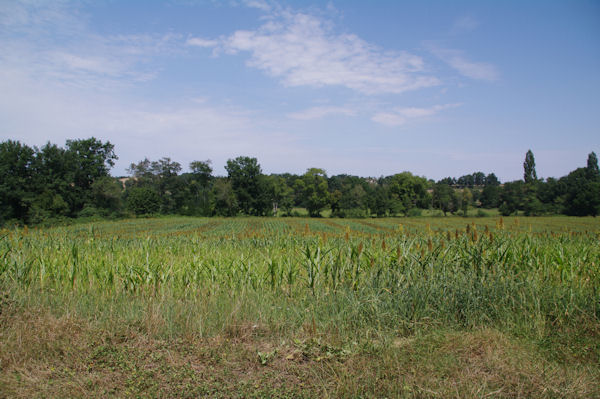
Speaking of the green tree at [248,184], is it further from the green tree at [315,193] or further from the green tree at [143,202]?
the green tree at [143,202]

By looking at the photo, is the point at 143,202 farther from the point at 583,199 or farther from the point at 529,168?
the point at 529,168

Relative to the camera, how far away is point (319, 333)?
3.92 metres

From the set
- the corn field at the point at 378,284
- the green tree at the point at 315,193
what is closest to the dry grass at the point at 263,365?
the corn field at the point at 378,284

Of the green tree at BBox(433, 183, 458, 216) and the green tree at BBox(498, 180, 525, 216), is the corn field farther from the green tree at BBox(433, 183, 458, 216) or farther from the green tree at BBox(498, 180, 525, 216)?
the green tree at BBox(498, 180, 525, 216)

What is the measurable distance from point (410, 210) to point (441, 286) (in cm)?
8752

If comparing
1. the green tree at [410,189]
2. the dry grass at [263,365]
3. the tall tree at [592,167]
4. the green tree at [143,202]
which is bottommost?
the dry grass at [263,365]

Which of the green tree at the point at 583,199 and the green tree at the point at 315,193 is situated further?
the green tree at the point at 315,193

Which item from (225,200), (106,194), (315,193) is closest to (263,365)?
(106,194)

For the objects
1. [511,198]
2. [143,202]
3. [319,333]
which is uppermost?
[511,198]

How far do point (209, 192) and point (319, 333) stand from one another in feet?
260

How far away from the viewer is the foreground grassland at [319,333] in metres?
3.09

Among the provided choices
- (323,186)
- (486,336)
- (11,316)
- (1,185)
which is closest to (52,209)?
(1,185)

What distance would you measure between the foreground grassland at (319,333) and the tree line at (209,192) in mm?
57623

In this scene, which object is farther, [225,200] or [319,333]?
[225,200]
